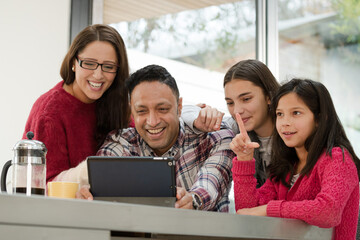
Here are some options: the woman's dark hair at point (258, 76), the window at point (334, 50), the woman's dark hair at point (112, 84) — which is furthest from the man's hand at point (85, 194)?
the window at point (334, 50)

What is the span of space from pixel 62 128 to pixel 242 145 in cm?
77

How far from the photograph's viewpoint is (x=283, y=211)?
1323mm

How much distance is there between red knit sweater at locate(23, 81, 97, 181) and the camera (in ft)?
5.97

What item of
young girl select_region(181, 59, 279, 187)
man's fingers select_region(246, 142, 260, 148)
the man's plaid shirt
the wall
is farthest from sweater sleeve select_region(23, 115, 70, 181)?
the wall

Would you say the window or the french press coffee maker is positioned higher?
the window

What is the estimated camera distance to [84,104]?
201 centimetres

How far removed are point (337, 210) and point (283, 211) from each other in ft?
0.46

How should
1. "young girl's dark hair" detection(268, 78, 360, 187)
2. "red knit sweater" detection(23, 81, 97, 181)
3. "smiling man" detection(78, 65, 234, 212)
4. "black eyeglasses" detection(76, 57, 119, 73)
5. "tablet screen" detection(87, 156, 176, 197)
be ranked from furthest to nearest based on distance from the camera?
"black eyeglasses" detection(76, 57, 119, 73) → "red knit sweater" detection(23, 81, 97, 181) → "smiling man" detection(78, 65, 234, 212) → "young girl's dark hair" detection(268, 78, 360, 187) → "tablet screen" detection(87, 156, 176, 197)

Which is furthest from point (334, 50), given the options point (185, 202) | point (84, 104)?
point (185, 202)

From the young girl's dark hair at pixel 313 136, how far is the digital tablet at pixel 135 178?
20.5 inches

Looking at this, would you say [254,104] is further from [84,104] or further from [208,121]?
[84,104]

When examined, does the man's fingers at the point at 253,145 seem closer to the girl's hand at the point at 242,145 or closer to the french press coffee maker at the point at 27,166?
the girl's hand at the point at 242,145

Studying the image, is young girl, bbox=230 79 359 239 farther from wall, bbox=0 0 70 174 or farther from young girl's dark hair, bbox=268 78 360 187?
wall, bbox=0 0 70 174

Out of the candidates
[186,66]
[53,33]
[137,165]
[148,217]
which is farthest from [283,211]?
[186,66]
